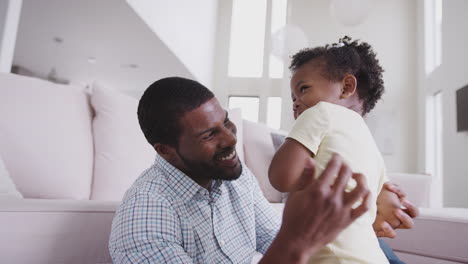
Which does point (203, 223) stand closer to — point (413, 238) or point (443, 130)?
point (413, 238)

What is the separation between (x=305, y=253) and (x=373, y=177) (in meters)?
0.42

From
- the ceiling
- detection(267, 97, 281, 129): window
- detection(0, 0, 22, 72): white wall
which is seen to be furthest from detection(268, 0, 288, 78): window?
detection(0, 0, 22, 72): white wall

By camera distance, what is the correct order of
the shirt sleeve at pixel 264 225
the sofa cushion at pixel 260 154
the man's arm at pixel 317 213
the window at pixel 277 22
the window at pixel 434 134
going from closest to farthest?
the man's arm at pixel 317 213 < the shirt sleeve at pixel 264 225 < the sofa cushion at pixel 260 154 < the window at pixel 434 134 < the window at pixel 277 22

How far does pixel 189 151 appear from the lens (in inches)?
34.7

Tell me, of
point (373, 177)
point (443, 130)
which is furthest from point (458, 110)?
point (373, 177)

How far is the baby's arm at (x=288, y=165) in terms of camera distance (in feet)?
2.28

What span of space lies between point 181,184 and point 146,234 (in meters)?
0.18

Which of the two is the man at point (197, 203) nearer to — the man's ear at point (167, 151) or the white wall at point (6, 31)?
the man's ear at point (167, 151)

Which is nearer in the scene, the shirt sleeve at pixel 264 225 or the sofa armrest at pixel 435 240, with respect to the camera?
the shirt sleeve at pixel 264 225

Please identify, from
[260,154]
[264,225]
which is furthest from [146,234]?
[260,154]

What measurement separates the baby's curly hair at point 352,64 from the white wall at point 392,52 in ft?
17.6

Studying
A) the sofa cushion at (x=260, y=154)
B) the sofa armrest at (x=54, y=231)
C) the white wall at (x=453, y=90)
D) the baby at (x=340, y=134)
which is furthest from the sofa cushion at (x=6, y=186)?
the white wall at (x=453, y=90)

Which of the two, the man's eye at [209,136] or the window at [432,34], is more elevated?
the window at [432,34]

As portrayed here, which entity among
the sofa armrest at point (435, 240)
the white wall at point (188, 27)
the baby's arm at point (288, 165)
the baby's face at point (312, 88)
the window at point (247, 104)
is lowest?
the sofa armrest at point (435, 240)
